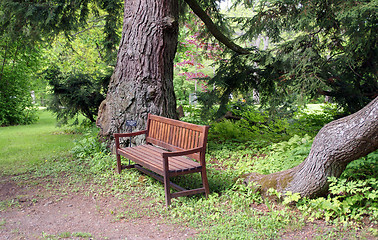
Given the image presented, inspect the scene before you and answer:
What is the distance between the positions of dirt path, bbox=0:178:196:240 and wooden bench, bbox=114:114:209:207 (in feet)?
2.14

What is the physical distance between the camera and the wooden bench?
4369 mm

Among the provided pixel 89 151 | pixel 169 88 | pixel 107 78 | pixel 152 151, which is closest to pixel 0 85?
pixel 107 78

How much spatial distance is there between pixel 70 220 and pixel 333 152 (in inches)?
133

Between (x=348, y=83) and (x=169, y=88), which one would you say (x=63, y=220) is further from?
(x=348, y=83)

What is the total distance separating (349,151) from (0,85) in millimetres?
14075

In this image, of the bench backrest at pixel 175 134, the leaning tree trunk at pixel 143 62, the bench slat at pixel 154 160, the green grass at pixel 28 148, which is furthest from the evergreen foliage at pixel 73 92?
the bench slat at pixel 154 160

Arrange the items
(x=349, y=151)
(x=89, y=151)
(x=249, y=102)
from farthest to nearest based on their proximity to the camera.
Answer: (x=249, y=102) → (x=89, y=151) → (x=349, y=151)

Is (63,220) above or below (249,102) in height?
below

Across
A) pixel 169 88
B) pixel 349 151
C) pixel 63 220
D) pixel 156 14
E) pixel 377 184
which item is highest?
pixel 156 14

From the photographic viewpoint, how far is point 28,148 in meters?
8.31

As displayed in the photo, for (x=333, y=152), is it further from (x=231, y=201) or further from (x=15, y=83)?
(x=15, y=83)

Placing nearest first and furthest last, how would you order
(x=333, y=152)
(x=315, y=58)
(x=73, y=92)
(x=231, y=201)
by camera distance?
(x=333, y=152) < (x=231, y=201) < (x=315, y=58) < (x=73, y=92)

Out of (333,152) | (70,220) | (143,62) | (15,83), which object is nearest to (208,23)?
(143,62)

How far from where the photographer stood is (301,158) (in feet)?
17.2
